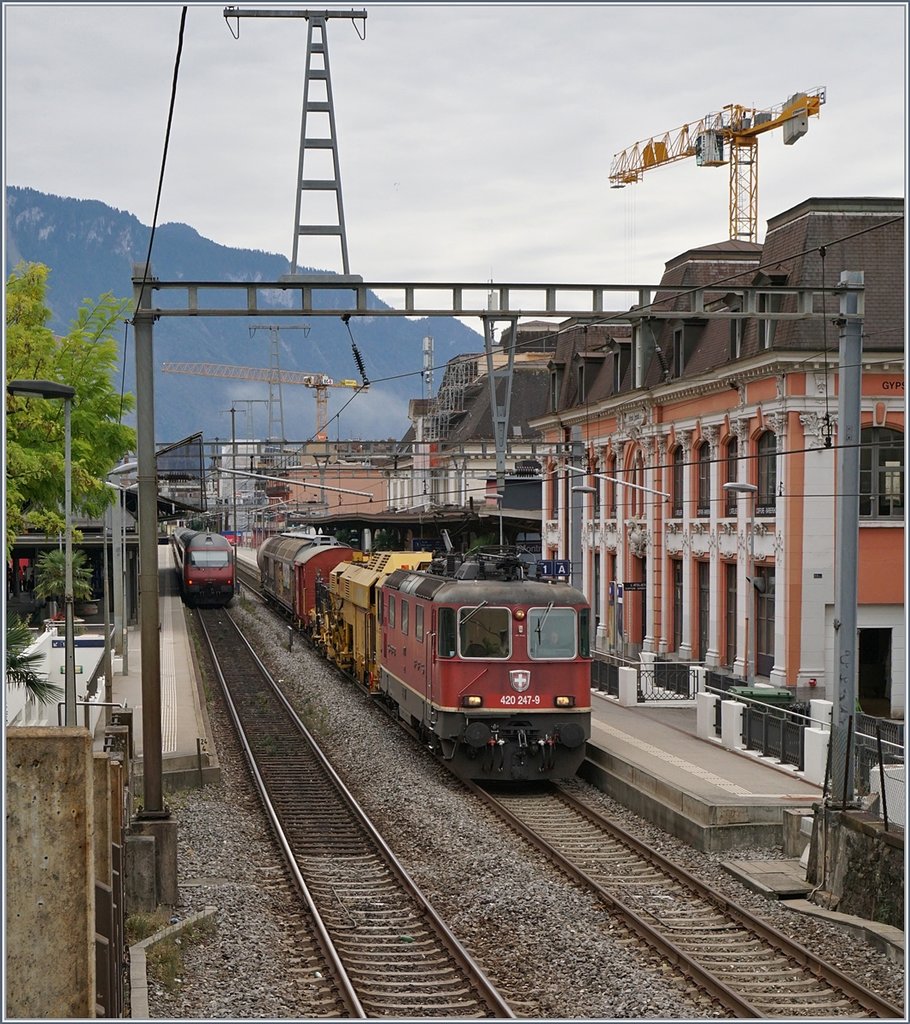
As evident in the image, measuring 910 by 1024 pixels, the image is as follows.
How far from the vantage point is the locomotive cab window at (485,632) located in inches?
816

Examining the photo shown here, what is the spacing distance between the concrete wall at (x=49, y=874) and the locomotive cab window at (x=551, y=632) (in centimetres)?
1319

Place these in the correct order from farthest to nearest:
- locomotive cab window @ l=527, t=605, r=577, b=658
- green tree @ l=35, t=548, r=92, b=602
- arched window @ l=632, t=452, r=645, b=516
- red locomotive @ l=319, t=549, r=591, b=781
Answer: green tree @ l=35, t=548, r=92, b=602 < arched window @ l=632, t=452, r=645, b=516 < locomotive cab window @ l=527, t=605, r=577, b=658 < red locomotive @ l=319, t=549, r=591, b=781

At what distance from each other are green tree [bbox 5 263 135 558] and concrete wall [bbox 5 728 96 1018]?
12895 mm

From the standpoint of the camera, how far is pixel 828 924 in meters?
13.7

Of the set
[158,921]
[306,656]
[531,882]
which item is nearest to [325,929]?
[158,921]

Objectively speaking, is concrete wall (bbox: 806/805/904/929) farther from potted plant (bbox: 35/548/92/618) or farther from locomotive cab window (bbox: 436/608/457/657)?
potted plant (bbox: 35/548/92/618)

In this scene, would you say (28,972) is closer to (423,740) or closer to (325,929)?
(325,929)

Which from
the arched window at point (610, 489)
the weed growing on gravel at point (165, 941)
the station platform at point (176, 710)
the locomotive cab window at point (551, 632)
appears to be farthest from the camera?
the arched window at point (610, 489)

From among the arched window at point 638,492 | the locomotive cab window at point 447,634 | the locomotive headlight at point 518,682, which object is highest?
the arched window at point 638,492

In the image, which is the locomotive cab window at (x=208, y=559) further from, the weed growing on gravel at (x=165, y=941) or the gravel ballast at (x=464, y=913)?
the weed growing on gravel at (x=165, y=941)

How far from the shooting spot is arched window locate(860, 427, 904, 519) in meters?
32.2

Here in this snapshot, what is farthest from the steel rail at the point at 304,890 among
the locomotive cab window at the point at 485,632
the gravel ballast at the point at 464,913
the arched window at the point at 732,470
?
the arched window at the point at 732,470

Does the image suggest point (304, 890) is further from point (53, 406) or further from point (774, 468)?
point (774, 468)

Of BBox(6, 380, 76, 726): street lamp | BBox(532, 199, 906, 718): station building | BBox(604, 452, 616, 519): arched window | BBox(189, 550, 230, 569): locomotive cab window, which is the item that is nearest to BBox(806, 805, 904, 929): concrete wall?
BBox(6, 380, 76, 726): street lamp
